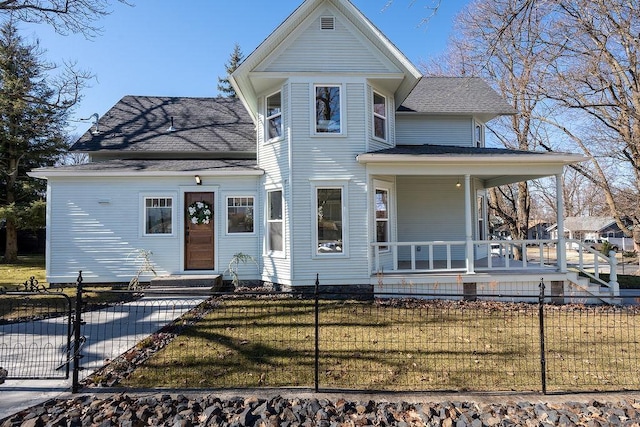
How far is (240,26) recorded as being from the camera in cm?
1064

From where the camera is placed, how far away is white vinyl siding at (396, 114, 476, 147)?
490 inches

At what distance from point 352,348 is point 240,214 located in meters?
6.10

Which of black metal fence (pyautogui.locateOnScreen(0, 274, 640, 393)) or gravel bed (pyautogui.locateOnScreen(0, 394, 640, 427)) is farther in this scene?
black metal fence (pyautogui.locateOnScreen(0, 274, 640, 393))

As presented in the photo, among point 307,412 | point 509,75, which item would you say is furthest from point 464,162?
point 509,75

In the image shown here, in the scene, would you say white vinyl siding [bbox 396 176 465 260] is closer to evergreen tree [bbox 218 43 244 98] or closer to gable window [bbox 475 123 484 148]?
gable window [bbox 475 123 484 148]

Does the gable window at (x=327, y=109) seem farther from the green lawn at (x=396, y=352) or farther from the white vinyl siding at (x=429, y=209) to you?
the green lawn at (x=396, y=352)

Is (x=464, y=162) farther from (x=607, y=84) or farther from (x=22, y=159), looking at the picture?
(x=22, y=159)

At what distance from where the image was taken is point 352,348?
17.8ft

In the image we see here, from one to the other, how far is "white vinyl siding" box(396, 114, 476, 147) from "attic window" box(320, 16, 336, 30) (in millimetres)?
3974

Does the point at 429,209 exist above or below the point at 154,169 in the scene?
below

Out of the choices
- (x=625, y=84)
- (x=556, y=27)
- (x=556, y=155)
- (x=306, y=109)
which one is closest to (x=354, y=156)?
(x=306, y=109)

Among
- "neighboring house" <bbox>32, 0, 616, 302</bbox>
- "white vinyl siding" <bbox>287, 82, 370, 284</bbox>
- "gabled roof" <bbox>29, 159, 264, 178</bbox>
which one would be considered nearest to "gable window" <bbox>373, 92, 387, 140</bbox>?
"neighboring house" <bbox>32, 0, 616, 302</bbox>

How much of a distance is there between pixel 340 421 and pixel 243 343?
2.62 metres

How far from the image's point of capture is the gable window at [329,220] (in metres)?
9.34
